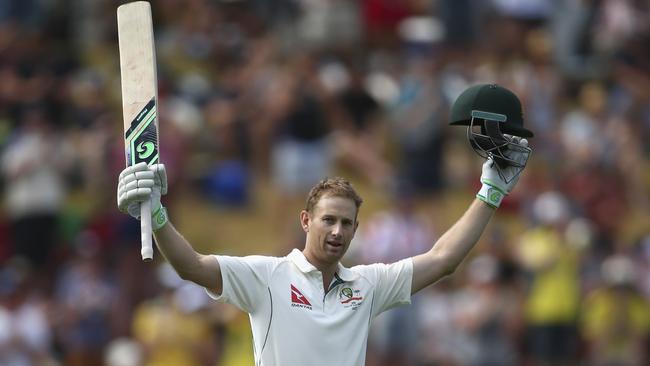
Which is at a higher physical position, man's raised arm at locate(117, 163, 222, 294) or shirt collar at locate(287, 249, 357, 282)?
man's raised arm at locate(117, 163, 222, 294)

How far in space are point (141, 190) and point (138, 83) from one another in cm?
83

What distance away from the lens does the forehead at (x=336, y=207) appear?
8227 millimetres

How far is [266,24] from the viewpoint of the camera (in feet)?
69.4

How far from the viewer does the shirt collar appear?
8234mm

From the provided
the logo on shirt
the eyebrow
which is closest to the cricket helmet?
the eyebrow

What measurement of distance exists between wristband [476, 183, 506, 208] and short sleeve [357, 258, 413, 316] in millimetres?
538

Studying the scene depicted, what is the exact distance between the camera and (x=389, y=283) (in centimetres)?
850

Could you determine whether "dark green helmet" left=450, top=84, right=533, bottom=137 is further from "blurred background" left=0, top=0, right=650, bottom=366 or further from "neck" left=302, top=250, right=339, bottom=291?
"blurred background" left=0, top=0, right=650, bottom=366

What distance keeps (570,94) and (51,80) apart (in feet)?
22.2

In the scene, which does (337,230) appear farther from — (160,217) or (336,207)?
(160,217)

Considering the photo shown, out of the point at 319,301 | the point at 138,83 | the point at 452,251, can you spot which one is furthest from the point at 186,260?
the point at 452,251

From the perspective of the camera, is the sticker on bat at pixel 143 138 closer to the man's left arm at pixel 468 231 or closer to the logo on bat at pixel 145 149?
the logo on bat at pixel 145 149

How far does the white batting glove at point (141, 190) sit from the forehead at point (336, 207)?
888 mm

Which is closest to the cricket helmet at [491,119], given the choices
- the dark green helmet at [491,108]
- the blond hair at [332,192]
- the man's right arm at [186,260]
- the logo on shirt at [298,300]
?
the dark green helmet at [491,108]
